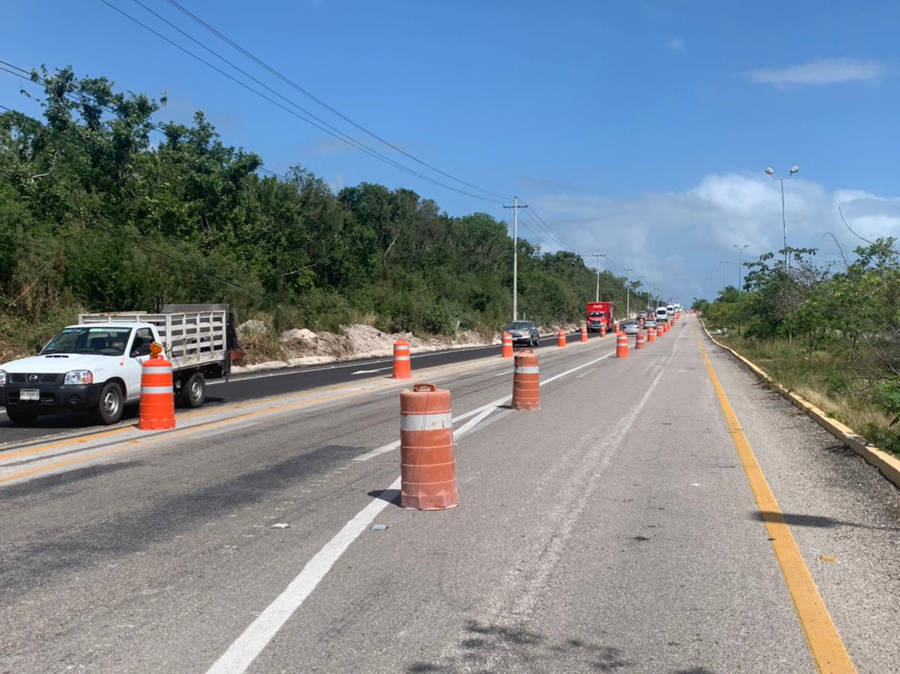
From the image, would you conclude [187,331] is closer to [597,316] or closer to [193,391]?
[193,391]

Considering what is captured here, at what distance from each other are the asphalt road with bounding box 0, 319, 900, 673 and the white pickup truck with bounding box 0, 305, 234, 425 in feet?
4.88

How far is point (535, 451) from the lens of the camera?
434 inches

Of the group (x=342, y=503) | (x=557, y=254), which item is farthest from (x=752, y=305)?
(x=557, y=254)

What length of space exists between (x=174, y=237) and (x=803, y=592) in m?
37.1

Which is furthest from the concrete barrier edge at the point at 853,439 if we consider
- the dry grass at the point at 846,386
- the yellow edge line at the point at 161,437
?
the yellow edge line at the point at 161,437

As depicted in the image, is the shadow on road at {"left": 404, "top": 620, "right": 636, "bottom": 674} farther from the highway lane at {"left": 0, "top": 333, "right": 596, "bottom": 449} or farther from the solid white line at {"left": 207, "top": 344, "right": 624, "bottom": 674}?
the highway lane at {"left": 0, "top": 333, "right": 596, "bottom": 449}

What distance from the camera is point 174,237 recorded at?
3900cm

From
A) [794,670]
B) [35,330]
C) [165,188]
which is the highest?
[165,188]

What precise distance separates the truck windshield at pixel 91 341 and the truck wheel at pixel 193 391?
1862mm

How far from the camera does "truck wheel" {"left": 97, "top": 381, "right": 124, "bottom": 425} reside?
43.8 feet

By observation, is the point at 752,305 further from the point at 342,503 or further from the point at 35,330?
the point at 342,503

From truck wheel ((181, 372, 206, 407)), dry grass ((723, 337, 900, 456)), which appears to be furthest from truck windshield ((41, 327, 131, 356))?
dry grass ((723, 337, 900, 456))

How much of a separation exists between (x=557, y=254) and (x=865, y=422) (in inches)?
5885

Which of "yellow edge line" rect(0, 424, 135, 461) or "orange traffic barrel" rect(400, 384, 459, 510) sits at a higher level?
"orange traffic barrel" rect(400, 384, 459, 510)
